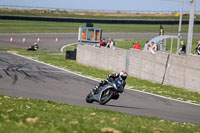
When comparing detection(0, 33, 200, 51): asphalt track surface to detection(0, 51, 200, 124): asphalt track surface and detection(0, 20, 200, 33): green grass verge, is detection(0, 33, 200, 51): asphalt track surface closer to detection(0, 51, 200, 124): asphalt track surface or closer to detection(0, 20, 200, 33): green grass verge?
detection(0, 20, 200, 33): green grass verge

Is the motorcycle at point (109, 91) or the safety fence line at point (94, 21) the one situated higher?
the safety fence line at point (94, 21)

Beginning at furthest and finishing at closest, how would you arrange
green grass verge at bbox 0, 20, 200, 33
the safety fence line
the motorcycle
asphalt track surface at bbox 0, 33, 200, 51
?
the safety fence line < green grass verge at bbox 0, 20, 200, 33 < asphalt track surface at bbox 0, 33, 200, 51 < the motorcycle

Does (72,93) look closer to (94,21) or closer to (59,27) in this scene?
(59,27)

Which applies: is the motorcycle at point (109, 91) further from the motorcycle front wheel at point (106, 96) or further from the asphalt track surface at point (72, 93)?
the asphalt track surface at point (72, 93)

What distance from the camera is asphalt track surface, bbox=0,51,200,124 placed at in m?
14.9

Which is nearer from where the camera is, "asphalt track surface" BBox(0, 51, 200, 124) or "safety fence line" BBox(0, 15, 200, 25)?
"asphalt track surface" BBox(0, 51, 200, 124)

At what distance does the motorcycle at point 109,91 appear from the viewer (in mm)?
14463

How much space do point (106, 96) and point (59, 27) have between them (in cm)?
5366

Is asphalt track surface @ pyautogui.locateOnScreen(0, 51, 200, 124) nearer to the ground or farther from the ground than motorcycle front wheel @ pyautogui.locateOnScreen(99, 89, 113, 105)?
nearer to the ground

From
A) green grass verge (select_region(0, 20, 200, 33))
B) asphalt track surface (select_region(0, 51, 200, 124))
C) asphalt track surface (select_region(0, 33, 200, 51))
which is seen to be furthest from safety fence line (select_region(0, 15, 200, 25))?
asphalt track surface (select_region(0, 51, 200, 124))

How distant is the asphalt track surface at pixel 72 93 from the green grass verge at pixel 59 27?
3607 centimetres

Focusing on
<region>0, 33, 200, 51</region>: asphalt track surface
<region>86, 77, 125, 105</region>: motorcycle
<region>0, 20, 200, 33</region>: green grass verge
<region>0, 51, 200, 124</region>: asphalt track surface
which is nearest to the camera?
<region>86, 77, 125, 105</region>: motorcycle

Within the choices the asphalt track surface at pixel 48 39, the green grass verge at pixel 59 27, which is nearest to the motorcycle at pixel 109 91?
the asphalt track surface at pixel 48 39

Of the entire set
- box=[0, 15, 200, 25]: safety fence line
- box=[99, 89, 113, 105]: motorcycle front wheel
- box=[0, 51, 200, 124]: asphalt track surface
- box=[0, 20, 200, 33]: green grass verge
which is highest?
box=[0, 15, 200, 25]: safety fence line
